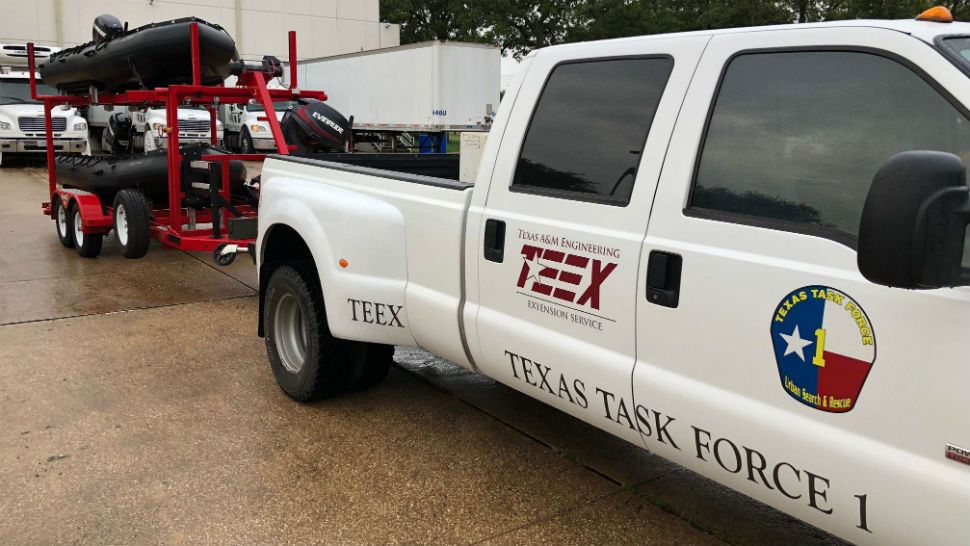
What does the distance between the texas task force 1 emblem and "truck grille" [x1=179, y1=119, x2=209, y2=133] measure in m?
20.6

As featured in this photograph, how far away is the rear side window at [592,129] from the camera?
2908mm

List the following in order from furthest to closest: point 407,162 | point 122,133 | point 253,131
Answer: point 253,131 < point 122,133 < point 407,162

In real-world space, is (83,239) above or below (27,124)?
below

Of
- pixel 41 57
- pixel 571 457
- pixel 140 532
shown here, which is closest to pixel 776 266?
pixel 571 457

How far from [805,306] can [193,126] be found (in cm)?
2093

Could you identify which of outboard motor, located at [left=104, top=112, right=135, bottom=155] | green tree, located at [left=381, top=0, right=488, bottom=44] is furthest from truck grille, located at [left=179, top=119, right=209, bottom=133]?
green tree, located at [left=381, top=0, right=488, bottom=44]

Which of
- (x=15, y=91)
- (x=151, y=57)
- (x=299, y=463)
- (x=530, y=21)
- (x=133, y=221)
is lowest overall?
(x=299, y=463)

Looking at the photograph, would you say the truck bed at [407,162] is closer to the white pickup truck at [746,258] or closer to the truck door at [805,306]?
the white pickup truck at [746,258]

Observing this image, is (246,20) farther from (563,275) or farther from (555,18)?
(563,275)

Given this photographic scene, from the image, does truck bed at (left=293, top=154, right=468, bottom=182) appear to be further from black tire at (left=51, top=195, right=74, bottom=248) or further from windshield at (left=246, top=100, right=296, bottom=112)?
windshield at (left=246, top=100, right=296, bottom=112)

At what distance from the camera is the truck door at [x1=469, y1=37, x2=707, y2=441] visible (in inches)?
112

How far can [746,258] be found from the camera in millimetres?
2445

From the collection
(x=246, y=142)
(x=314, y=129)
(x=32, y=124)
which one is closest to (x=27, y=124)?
(x=32, y=124)

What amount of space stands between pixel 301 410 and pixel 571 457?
5.25ft
